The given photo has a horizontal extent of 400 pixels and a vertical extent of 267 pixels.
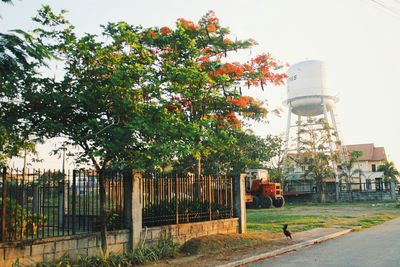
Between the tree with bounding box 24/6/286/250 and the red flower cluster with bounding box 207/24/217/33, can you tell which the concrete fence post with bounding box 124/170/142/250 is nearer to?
the tree with bounding box 24/6/286/250

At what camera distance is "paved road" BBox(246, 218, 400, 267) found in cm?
1038

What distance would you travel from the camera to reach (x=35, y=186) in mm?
9609

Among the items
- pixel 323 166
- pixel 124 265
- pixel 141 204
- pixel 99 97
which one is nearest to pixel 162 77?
pixel 99 97

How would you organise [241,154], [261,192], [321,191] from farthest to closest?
[321,191] < [261,192] < [241,154]

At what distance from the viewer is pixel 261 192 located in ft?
117

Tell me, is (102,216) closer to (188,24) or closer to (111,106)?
(111,106)

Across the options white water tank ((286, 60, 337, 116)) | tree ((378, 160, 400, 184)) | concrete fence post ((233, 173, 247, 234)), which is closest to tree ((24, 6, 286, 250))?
concrete fence post ((233, 173, 247, 234))

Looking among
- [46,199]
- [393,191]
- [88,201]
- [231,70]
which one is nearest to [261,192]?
[393,191]

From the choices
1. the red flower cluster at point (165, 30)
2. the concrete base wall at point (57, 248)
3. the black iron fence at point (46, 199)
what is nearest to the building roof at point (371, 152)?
the red flower cluster at point (165, 30)

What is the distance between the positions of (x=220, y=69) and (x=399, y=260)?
9131mm

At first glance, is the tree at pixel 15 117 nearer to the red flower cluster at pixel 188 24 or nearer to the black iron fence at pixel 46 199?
the black iron fence at pixel 46 199

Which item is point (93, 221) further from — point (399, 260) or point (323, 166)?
point (323, 166)

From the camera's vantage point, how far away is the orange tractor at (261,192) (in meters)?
34.8

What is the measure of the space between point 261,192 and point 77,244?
88.1 feet
